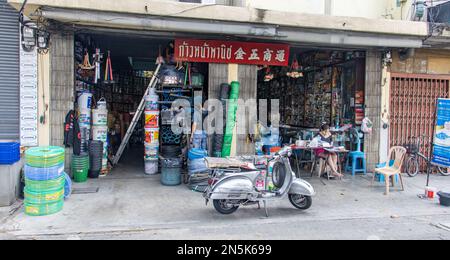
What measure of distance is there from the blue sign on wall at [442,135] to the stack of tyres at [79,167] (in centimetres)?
862

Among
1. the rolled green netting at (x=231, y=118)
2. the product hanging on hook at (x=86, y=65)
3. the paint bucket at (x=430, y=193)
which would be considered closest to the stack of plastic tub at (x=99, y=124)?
the product hanging on hook at (x=86, y=65)

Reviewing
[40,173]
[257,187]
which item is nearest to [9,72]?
[40,173]

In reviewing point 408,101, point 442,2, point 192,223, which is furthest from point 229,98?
point 442,2

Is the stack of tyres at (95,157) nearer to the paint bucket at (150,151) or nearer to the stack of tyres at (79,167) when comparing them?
the stack of tyres at (79,167)

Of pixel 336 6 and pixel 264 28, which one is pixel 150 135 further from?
pixel 336 6

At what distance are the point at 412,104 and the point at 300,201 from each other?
19.7ft

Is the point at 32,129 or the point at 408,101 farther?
the point at 408,101

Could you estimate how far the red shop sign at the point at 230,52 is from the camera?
8.62 meters

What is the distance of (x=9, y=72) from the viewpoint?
7.90m

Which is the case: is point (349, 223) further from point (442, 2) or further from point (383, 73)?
point (442, 2)

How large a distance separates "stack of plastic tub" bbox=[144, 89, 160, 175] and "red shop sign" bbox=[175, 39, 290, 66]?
138cm

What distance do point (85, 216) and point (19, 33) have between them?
15.8 ft

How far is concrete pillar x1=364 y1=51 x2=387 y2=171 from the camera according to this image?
390 inches
